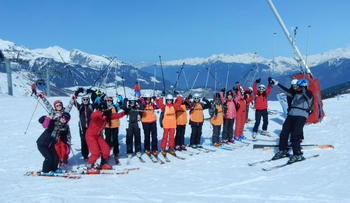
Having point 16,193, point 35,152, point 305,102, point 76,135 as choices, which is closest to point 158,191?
point 16,193

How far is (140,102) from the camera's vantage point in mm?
7930

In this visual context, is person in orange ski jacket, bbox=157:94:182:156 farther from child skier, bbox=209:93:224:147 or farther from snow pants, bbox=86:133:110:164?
snow pants, bbox=86:133:110:164

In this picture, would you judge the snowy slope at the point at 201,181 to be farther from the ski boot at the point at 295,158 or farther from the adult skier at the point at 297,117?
the adult skier at the point at 297,117

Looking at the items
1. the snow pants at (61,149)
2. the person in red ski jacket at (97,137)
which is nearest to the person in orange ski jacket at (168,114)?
the person in red ski jacket at (97,137)

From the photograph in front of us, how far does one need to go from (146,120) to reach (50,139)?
2753 millimetres

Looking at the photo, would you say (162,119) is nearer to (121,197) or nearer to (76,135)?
(121,197)

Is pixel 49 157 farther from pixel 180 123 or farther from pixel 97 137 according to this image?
pixel 180 123

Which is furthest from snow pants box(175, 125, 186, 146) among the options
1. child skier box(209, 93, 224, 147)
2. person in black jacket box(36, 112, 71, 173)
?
person in black jacket box(36, 112, 71, 173)

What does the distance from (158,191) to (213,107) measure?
4827 millimetres

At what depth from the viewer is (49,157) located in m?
6.09

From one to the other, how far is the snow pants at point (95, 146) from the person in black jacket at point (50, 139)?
0.73 m

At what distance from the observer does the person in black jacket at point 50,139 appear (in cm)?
606

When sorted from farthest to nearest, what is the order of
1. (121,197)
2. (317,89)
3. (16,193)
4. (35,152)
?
(317,89) < (35,152) < (16,193) < (121,197)

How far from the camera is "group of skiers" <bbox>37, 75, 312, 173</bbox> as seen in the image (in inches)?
250
